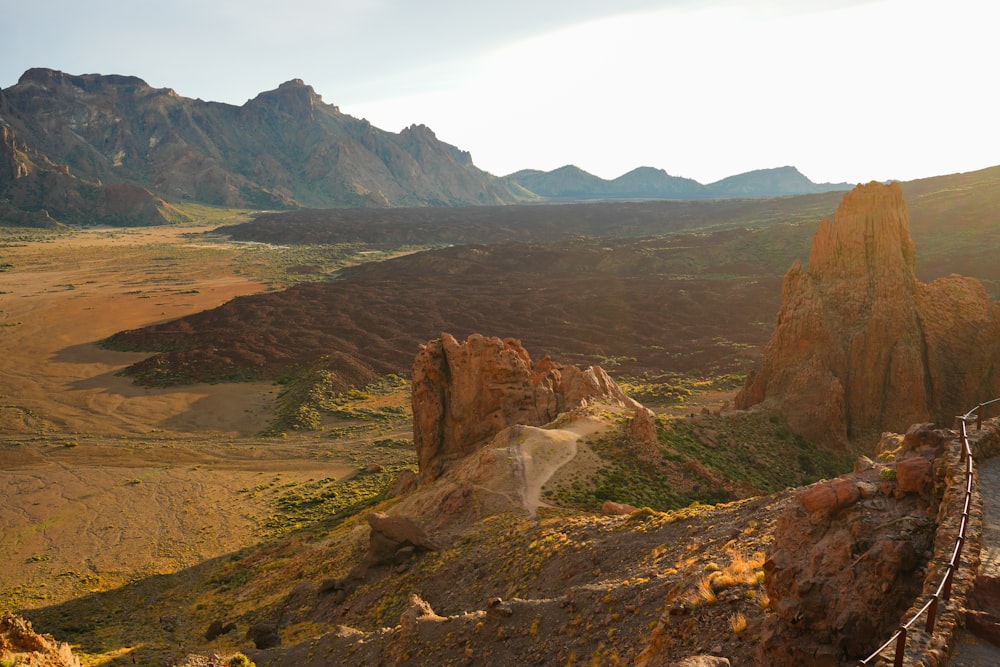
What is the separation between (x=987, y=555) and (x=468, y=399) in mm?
25941

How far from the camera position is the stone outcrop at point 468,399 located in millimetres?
32500

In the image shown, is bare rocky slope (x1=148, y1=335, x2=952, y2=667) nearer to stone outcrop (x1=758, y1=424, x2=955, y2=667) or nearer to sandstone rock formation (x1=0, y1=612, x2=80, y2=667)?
stone outcrop (x1=758, y1=424, x2=955, y2=667)

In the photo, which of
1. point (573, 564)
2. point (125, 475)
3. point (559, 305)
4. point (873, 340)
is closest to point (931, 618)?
point (573, 564)

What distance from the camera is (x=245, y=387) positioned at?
59688 millimetres

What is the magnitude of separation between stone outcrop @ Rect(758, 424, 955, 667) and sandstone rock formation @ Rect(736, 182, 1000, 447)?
857 inches

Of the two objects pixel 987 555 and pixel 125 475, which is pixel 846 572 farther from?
pixel 125 475

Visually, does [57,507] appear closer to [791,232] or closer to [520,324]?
[520,324]

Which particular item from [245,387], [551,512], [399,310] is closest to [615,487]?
[551,512]

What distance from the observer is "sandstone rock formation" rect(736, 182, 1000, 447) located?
29.0 meters

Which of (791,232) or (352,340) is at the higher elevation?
(791,232)

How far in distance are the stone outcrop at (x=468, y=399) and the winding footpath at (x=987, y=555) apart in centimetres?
2148

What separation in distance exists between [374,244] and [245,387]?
12862 cm

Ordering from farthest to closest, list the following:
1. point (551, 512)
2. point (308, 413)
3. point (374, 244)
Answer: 1. point (374, 244)
2. point (308, 413)
3. point (551, 512)

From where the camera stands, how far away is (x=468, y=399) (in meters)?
32.8
